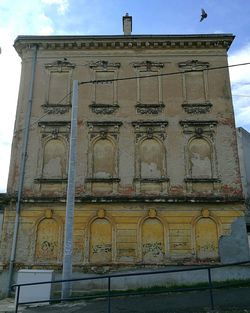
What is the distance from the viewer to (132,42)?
814 inches

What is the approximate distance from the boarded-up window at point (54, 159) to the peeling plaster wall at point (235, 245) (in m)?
8.56

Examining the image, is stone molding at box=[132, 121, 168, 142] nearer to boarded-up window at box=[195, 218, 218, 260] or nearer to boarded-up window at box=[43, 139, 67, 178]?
boarded-up window at box=[43, 139, 67, 178]

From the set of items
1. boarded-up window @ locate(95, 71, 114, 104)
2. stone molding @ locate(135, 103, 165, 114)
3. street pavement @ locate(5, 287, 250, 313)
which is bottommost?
street pavement @ locate(5, 287, 250, 313)

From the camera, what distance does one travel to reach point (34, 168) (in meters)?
18.5

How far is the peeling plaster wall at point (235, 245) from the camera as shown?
1688 cm

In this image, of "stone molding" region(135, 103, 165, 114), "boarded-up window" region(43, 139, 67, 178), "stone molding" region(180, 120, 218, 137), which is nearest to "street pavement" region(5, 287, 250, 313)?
"boarded-up window" region(43, 139, 67, 178)

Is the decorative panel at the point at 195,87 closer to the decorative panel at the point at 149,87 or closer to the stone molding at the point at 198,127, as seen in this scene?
the stone molding at the point at 198,127

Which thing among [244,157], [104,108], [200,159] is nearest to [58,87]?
[104,108]

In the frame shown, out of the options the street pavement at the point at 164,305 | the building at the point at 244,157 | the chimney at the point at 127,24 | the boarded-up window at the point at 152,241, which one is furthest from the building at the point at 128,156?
the building at the point at 244,157

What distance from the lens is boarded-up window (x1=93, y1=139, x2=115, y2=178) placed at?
18.4 m

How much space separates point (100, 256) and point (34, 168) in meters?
5.59

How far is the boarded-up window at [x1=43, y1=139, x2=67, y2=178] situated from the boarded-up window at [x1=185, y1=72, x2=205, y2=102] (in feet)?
24.5

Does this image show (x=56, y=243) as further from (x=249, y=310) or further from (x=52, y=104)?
(x=249, y=310)

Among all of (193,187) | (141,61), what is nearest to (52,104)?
(141,61)
